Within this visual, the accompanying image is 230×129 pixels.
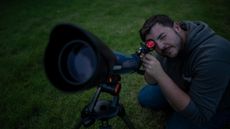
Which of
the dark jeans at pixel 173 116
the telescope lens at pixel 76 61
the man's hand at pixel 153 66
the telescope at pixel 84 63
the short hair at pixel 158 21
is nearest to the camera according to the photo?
the telescope at pixel 84 63

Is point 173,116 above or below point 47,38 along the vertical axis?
above

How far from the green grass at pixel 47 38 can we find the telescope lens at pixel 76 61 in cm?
94

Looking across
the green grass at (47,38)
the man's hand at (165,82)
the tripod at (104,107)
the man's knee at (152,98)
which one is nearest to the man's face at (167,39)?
the man's hand at (165,82)

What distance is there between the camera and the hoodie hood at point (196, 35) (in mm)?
1416

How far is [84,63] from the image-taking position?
1.17 metres

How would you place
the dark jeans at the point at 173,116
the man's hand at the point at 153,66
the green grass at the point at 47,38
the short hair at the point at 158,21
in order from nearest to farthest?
the man's hand at the point at 153,66
the short hair at the point at 158,21
the dark jeans at the point at 173,116
the green grass at the point at 47,38

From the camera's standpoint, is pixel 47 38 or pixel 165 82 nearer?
pixel 165 82

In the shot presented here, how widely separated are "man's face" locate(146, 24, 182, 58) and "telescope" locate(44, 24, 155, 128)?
0.22 feet

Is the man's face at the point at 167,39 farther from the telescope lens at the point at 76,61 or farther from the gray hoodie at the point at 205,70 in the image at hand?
the telescope lens at the point at 76,61

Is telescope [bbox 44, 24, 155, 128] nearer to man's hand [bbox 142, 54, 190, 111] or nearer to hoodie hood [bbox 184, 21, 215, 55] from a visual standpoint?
man's hand [bbox 142, 54, 190, 111]

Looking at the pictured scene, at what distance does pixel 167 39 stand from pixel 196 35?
16cm

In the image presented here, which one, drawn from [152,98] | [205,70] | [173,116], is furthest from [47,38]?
[205,70]

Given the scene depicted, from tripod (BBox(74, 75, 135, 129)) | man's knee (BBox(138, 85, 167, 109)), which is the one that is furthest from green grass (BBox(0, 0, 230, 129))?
tripod (BBox(74, 75, 135, 129))

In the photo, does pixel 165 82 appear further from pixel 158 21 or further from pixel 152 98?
pixel 152 98
